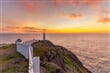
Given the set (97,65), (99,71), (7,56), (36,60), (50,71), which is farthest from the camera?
(97,65)

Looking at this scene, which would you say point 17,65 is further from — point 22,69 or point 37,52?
point 37,52

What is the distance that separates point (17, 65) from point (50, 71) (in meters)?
2.73

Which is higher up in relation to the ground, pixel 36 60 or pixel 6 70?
pixel 36 60

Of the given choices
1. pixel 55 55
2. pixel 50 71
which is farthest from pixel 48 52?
pixel 50 71

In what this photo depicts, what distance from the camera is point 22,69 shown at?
1509 cm

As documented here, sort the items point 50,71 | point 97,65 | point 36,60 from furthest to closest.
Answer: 1. point 97,65
2. point 50,71
3. point 36,60

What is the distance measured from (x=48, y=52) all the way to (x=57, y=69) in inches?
202

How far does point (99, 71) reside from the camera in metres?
41.3

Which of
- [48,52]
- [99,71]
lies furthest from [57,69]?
[99,71]

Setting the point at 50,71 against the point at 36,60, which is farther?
the point at 50,71

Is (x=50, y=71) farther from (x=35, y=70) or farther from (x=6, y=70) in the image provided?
(x=35, y=70)

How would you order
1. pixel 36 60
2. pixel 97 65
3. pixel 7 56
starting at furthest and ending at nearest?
pixel 97 65 < pixel 7 56 < pixel 36 60

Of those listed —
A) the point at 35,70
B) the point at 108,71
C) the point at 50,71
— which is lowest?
the point at 108,71

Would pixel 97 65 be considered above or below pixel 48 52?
below
